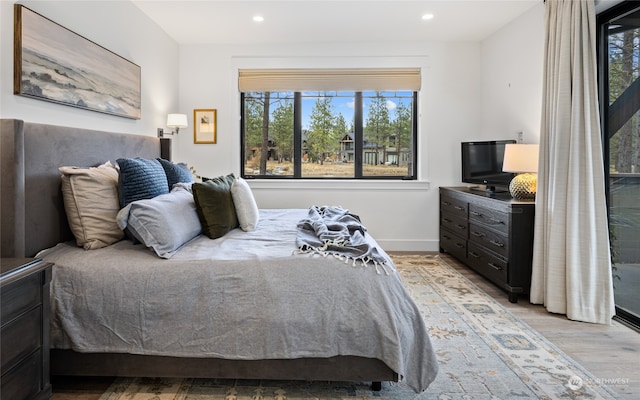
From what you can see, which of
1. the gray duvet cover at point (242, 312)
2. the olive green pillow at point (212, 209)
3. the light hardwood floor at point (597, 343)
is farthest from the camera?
the olive green pillow at point (212, 209)

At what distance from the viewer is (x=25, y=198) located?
6.23 feet

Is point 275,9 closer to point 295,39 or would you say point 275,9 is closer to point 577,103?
point 295,39

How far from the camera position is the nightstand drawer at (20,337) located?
1368 mm

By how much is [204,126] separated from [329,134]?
1630 millimetres

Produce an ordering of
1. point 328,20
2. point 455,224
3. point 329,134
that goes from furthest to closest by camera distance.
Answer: point 329,134 → point 455,224 → point 328,20

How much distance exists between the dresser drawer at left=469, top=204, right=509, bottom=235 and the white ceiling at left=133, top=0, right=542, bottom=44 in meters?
2.00

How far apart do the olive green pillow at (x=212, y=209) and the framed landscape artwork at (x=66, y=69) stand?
1112 mm

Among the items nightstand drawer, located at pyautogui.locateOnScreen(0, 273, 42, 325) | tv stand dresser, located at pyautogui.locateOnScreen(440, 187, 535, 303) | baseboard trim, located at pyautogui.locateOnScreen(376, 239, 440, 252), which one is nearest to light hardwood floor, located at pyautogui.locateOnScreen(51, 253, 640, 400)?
tv stand dresser, located at pyautogui.locateOnScreen(440, 187, 535, 303)

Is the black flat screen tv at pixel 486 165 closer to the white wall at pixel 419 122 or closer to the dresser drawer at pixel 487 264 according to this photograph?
the white wall at pixel 419 122

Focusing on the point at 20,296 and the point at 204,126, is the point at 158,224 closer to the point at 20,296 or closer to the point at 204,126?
the point at 20,296

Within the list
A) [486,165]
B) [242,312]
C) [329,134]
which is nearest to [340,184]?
[329,134]

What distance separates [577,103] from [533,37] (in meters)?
1.28

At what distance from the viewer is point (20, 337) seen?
4.76ft

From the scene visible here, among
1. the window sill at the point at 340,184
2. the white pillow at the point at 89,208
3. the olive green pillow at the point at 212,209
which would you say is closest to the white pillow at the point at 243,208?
the olive green pillow at the point at 212,209
